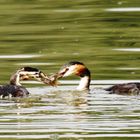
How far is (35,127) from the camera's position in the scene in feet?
44.2

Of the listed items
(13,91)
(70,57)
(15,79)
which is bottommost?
(13,91)

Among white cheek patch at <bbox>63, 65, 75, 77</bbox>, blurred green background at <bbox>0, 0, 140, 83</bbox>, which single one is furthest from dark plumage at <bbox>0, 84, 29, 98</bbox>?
white cheek patch at <bbox>63, 65, 75, 77</bbox>

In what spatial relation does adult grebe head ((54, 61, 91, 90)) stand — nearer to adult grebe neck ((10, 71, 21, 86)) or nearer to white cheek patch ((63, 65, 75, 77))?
white cheek patch ((63, 65, 75, 77))

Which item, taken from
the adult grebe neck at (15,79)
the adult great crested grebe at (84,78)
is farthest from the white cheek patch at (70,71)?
the adult grebe neck at (15,79)

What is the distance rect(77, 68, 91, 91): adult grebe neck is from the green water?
0.22m

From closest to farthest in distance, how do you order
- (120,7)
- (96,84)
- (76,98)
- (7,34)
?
(76,98) < (96,84) < (7,34) < (120,7)

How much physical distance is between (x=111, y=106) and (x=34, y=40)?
27.9ft

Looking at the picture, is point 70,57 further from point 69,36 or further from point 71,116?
point 71,116

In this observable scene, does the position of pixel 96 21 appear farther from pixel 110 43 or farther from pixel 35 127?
pixel 35 127

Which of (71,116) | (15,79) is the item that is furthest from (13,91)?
(71,116)

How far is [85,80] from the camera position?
57.2 ft

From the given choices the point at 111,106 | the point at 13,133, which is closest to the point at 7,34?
the point at 111,106

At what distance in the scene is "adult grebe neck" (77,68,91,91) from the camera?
17.0 m

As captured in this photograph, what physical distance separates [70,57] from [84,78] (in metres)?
3.03
